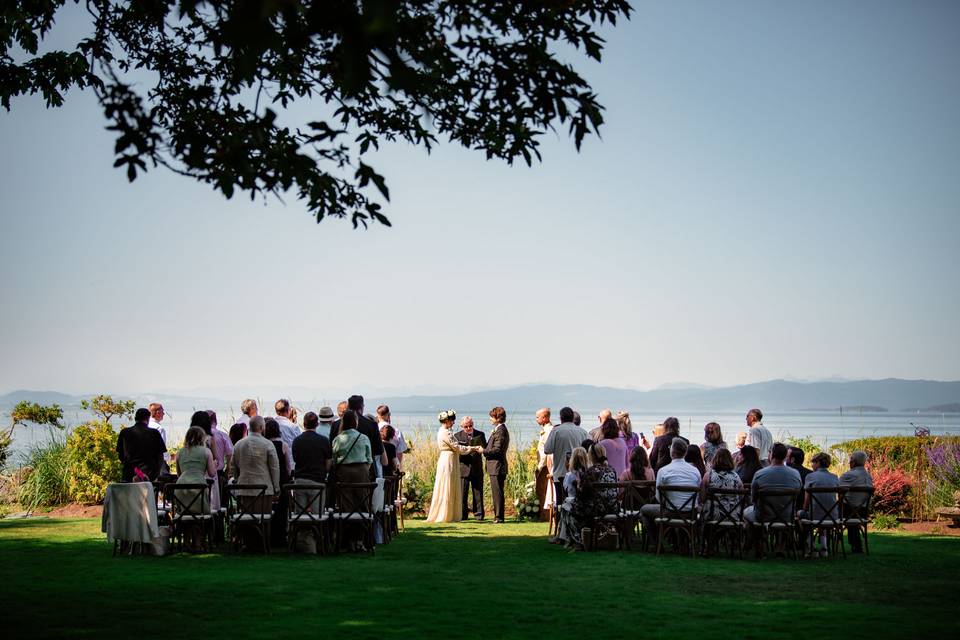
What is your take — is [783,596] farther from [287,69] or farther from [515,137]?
[287,69]

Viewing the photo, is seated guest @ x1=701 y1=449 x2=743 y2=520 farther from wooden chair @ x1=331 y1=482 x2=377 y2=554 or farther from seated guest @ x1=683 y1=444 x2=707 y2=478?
wooden chair @ x1=331 y1=482 x2=377 y2=554

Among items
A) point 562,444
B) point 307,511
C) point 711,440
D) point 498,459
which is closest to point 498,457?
point 498,459

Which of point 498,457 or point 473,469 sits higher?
point 498,457

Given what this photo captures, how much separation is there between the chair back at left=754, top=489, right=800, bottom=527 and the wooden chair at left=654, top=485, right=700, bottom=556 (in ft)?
2.54

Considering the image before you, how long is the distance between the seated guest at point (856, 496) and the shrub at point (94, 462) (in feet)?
41.7

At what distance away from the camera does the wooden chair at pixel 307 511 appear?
1245 cm

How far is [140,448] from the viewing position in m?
13.1

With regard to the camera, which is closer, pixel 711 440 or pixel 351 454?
pixel 351 454

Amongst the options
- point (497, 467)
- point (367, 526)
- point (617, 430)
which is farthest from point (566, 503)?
point (497, 467)

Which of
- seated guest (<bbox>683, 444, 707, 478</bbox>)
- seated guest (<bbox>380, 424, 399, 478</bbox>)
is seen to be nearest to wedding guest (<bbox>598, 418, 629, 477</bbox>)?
→ seated guest (<bbox>683, 444, 707, 478</bbox>)

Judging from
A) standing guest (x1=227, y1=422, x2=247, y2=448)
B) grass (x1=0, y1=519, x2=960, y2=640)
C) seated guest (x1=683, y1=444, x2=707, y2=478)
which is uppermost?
standing guest (x1=227, y1=422, x2=247, y2=448)

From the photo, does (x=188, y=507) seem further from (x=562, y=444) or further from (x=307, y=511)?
(x=562, y=444)

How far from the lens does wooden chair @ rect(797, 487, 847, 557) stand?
484 inches

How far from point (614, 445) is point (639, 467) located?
929 mm
